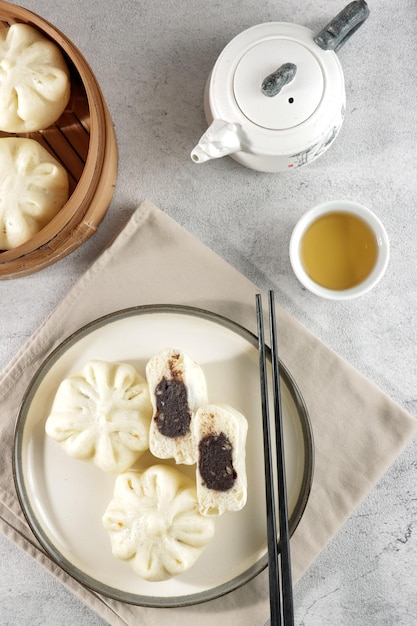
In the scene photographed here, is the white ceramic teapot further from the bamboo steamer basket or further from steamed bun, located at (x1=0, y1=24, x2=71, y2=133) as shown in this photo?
steamed bun, located at (x1=0, y1=24, x2=71, y2=133)

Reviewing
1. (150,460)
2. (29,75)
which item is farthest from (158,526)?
(29,75)

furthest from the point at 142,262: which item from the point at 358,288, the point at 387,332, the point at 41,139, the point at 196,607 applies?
the point at 196,607

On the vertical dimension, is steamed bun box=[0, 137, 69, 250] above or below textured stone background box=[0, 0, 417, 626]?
above

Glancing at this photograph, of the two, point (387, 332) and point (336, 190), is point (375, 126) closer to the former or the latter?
point (336, 190)

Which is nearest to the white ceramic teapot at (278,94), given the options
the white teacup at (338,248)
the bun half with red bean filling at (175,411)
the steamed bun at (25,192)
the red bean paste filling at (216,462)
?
the white teacup at (338,248)

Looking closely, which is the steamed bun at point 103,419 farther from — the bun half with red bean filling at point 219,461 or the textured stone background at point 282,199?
the textured stone background at point 282,199

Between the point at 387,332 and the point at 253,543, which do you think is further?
the point at 387,332

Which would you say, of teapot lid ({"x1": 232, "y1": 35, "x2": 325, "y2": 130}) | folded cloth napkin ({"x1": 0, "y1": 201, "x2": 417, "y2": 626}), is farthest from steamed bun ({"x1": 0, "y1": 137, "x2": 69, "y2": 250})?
teapot lid ({"x1": 232, "y1": 35, "x2": 325, "y2": 130})
